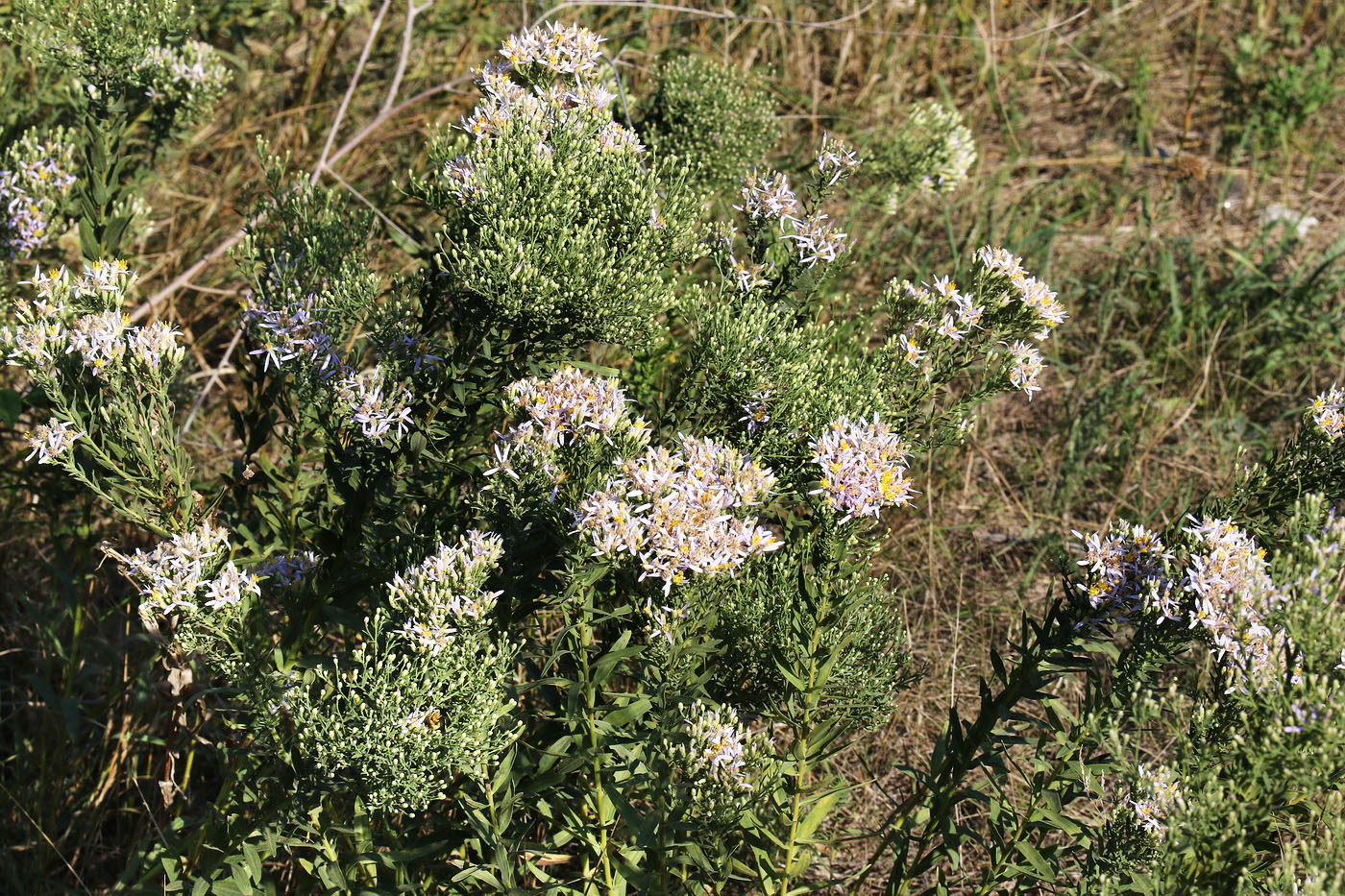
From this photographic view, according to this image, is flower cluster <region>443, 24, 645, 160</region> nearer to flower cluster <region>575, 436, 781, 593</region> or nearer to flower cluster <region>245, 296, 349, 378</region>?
flower cluster <region>245, 296, 349, 378</region>

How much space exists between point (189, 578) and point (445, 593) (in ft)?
1.84

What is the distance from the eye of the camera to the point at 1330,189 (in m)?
5.79

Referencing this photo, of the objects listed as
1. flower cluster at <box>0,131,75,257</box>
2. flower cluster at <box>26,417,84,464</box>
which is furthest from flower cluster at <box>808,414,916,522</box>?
flower cluster at <box>0,131,75,257</box>

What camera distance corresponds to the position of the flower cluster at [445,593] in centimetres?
222

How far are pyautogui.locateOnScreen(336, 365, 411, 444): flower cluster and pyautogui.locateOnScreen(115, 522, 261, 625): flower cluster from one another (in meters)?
0.41

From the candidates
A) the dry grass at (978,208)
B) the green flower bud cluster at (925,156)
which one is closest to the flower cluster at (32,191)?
the dry grass at (978,208)

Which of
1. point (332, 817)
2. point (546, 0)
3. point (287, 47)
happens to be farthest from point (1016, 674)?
point (287, 47)

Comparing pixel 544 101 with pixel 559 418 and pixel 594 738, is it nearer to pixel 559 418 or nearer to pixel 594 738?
pixel 559 418

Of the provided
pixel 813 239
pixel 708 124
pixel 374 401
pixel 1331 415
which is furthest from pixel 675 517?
pixel 708 124

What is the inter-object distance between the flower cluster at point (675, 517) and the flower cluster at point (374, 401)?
1.75 feet

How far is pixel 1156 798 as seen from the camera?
221 cm

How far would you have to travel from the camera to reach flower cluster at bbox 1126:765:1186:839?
2.16 metres

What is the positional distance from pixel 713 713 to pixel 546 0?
107 inches

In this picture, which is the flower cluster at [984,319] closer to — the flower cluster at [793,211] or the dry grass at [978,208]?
the flower cluster at [793,211]
